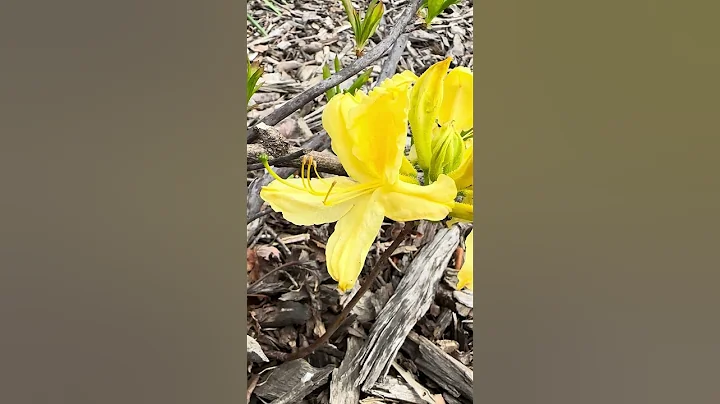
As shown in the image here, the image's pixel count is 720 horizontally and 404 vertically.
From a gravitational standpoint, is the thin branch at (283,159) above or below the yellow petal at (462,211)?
above

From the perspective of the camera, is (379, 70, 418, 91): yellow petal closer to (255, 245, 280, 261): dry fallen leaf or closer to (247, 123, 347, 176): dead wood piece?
(247, 123, 347, 176): dead wood piece

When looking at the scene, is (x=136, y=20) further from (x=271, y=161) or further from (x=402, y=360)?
(x=402, y=360)

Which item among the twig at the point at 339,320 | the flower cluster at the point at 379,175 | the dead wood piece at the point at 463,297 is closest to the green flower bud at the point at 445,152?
the flower cluster at the point at 379,175

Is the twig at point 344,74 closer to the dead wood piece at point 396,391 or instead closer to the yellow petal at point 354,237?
the yellow petal at point 354,237

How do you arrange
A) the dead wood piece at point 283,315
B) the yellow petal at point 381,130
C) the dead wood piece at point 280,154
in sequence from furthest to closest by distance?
the dead wood piece at point 283,315
the dead wood piece at point 280,154
the yellow petal at point 381,130

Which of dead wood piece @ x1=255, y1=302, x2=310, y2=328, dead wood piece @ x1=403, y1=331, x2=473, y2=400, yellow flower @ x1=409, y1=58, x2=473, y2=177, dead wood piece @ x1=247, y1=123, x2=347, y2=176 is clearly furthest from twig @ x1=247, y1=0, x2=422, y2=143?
dead wood piece @ x1=403, y1=331, x2=473, y2=400

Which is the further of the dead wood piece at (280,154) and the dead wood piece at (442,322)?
the dead wood piece at (442,322)

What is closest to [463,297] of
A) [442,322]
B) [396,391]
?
[442,322]

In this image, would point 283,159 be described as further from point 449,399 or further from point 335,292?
point 449,399
